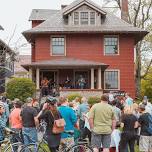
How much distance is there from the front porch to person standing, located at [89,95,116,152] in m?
25.6

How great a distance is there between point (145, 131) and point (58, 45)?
28501 millimetres

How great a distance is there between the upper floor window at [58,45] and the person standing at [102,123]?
29687 mm

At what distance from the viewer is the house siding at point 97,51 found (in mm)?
44719

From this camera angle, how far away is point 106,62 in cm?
4503

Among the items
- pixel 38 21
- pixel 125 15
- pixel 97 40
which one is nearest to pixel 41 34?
pixel 97 40

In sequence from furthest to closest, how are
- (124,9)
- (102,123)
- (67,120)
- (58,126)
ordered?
(124,9) < (67,120) < (102,123) < (58,126)

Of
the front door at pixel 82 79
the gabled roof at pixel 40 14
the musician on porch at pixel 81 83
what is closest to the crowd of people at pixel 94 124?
the musician on porch at pixel 81 83

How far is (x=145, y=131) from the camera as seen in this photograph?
16.7 m

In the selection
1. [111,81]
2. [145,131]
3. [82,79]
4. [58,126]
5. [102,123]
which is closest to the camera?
[58,126]

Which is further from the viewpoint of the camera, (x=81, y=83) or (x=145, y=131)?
(x=81, y=83)

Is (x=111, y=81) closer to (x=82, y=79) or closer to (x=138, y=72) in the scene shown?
(x=82, y=79)

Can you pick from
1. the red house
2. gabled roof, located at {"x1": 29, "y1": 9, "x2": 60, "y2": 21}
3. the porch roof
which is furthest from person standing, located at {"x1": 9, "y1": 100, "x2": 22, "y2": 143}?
gabled roof, located at {"x1": 29, "y1": 9, "x2": 60, "y2": 21}

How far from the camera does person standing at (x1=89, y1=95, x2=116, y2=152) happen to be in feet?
49.5

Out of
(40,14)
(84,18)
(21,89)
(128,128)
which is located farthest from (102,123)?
(40,14)
